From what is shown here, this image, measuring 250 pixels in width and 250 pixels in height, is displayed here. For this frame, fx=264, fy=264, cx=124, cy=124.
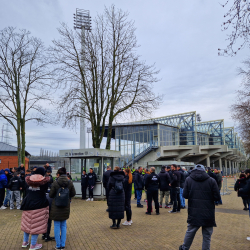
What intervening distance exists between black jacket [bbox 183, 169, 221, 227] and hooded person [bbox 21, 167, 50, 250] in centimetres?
309

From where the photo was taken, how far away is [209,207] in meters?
4.95

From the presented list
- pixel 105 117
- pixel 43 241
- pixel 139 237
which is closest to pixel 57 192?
pixel 43 241

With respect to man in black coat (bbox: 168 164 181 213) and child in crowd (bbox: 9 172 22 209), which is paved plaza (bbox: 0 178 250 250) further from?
child in crowd (bbox: 9 172 22 209)

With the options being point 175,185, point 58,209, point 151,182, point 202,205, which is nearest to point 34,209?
point 58,209

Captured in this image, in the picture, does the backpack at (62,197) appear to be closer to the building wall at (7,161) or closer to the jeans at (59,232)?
the jeans at (59,232)

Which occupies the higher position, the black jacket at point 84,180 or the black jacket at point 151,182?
the black jacket at point 151,182

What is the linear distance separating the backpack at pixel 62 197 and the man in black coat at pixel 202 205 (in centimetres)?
259

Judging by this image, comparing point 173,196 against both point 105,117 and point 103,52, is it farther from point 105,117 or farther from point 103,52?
point 103,52

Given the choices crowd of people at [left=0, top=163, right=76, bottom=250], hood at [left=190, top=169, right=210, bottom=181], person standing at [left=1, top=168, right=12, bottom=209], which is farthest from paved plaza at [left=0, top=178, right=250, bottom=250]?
hood at [left=190, top=169, right=210, bottom=181]

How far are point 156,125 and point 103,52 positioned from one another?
71.4 ft

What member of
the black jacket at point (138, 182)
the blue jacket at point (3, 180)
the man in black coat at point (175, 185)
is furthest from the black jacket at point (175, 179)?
the blue jacket at point (3, 180)

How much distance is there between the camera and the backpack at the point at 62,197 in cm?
570

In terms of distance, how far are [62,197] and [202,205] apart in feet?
9.56

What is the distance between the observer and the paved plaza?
616 centimetres
